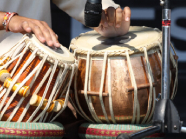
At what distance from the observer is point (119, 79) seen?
1.49m

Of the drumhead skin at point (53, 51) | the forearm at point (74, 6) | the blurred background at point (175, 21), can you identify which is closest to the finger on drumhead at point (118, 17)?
the drumhead skin at point (53, 51)

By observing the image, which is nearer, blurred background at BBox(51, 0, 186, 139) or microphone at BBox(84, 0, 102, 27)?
microphone at BBox(84, 0, 102, 27)

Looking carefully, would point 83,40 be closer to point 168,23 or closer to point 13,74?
point 13,74

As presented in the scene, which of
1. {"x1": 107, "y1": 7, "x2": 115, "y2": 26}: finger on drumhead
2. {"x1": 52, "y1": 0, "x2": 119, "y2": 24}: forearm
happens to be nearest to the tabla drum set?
{"x1": 107, "y1": 7, "x2": 115, "y2": 26}: finger on drumhead

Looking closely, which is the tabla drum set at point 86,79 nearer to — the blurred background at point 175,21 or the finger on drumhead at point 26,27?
the finger on drumhead at point 26,27

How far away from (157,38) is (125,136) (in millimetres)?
675

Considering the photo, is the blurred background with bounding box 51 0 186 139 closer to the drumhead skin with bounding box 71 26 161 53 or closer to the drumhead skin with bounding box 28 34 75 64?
the drumhead skin with bounding box 71 26 161 53

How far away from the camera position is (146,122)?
64.1 inches

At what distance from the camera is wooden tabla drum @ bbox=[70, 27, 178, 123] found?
150 cm

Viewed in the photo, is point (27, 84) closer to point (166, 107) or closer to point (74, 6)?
point (166, 107)

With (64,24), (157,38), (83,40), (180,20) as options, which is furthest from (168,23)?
(64,24)

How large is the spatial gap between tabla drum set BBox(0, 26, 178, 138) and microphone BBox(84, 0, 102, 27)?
24cm

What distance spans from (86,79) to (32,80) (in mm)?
286

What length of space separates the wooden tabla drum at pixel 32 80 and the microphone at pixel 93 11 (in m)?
0.24
